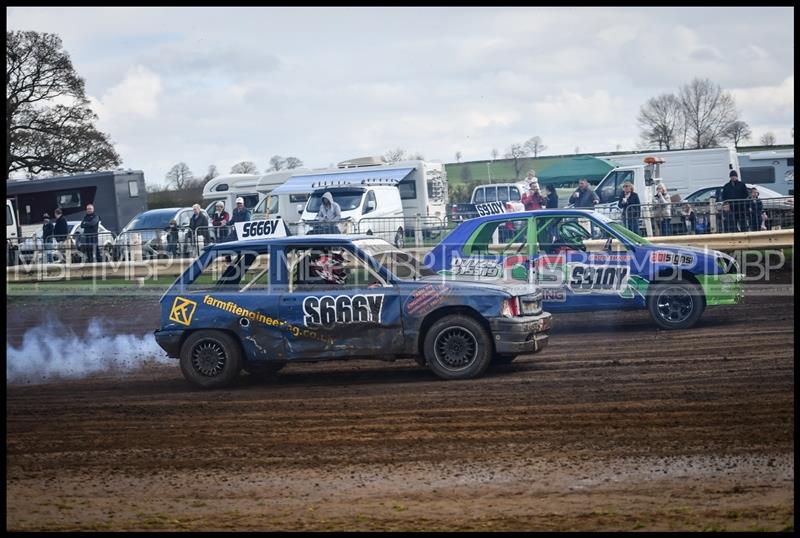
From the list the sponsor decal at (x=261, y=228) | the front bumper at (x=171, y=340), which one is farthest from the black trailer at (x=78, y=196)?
the front bumper at (x=171, y=340)

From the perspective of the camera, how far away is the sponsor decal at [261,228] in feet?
61.9

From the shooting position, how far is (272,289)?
1049 centimetres

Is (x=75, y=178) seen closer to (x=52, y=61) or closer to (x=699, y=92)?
(x=52, y=61)

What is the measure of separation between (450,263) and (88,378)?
4619 mm

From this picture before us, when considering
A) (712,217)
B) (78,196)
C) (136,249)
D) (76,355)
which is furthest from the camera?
(78,196)

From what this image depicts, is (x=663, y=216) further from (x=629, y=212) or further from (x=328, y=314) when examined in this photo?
(x=328, y=314)

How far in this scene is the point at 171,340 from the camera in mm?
10609

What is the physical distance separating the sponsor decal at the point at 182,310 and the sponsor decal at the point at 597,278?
4.89 m

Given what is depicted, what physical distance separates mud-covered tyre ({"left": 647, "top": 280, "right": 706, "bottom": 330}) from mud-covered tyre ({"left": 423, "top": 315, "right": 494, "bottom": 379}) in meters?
3.48

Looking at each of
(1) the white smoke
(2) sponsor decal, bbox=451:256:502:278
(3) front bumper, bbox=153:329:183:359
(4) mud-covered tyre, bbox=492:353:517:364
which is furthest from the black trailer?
(4) mud-covered tyre, bbox=492:353:517:364

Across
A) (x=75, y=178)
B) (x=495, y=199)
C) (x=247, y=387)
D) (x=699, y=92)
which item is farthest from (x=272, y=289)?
(x=699, y=92)

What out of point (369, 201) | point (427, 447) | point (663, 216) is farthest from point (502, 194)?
point (427, 447)

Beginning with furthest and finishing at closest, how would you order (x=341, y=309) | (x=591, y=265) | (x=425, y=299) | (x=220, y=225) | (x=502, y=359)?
(x=220, y=225) → (x=591, y=265) → (x=502, y=359) → (x=341, y=309) → (x=425, y=299)

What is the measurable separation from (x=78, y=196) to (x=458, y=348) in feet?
94.6
